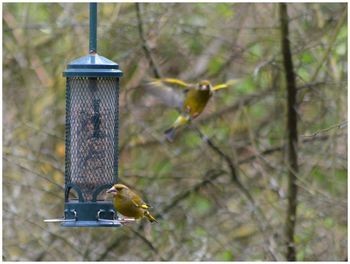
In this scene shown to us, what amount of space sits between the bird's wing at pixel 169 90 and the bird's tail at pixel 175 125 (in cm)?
10

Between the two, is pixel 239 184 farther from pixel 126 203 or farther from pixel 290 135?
pixel 126 203

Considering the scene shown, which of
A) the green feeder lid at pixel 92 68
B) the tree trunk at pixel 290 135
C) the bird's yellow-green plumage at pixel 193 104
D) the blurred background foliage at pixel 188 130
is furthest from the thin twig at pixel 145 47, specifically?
the green feeder lid at pixel 92 68

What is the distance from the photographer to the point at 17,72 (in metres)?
7.51

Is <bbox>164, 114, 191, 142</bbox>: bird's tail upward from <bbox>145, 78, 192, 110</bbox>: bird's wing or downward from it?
downward

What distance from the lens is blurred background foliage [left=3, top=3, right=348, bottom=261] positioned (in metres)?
6.87

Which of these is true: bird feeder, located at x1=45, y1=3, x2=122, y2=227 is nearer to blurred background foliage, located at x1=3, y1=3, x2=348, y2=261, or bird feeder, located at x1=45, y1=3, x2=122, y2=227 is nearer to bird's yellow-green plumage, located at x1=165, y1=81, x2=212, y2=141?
blurred background foliage, located at x1=3, y1=3, x2=348, y2=261

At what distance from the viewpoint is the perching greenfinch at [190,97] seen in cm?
700

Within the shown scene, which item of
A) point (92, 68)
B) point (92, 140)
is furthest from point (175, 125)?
point (92, 68)

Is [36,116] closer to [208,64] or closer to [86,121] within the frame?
[208,64]

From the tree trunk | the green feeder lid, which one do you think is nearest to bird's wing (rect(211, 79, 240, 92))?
the tree trunk

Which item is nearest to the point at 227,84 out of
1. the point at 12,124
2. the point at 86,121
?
→ the point at 12,124

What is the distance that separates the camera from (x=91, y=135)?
204 inches

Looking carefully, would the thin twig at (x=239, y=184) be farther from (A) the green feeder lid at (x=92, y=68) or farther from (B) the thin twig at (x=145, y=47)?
(A) the green feeder lid at (x=92, y=68)

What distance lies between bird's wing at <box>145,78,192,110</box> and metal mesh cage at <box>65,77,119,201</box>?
1.77 metres
